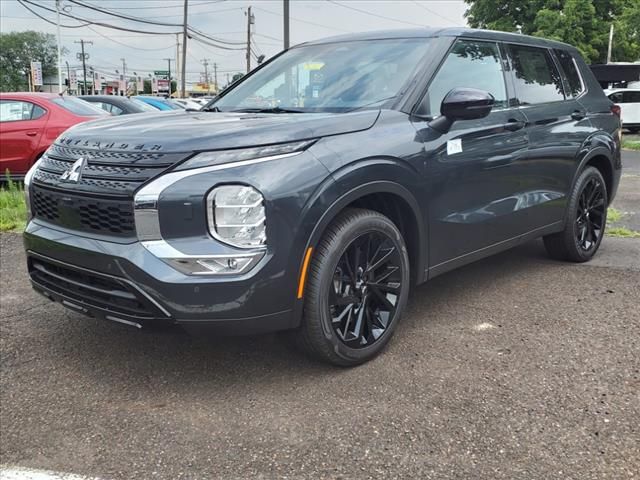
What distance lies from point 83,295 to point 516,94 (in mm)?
3139

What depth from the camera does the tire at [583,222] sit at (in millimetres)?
5047

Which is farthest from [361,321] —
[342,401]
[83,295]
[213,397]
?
[83,295]

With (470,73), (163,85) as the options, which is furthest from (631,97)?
(163,85)

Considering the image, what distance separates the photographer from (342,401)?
9.73ft

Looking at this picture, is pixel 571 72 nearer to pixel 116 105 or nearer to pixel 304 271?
pixel 304 271

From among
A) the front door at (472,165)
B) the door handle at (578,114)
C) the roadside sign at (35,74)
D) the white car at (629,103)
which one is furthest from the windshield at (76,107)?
the roadside sign at (35,74)

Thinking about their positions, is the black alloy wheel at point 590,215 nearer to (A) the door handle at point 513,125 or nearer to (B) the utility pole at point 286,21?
(A) the door handle at point 513,125

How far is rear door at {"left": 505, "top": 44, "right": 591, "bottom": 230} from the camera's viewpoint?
4.45 meters

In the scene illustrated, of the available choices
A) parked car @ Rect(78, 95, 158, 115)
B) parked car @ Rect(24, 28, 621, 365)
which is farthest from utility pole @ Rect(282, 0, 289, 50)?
parked car @ Rect(24, 28, 621, 365)

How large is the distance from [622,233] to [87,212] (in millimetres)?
5454

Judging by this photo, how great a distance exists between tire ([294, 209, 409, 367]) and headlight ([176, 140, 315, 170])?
18.5 inches

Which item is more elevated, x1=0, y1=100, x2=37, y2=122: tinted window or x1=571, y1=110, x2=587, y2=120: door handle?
x1=571, y1=110, x2=587, y2=120: door handle

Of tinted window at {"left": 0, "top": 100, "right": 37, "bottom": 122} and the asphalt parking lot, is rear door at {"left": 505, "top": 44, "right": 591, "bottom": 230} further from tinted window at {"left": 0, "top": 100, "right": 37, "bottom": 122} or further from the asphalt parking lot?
tinted window at {"left": 0, "top": 100, "right": 37, "bottom": 122}

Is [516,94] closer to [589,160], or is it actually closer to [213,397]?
[589,160]
